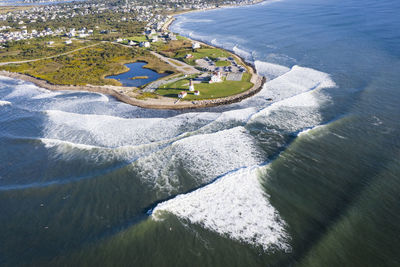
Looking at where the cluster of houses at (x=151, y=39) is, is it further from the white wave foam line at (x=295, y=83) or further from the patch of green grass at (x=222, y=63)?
the white wave foam line at (x=295, y=83)

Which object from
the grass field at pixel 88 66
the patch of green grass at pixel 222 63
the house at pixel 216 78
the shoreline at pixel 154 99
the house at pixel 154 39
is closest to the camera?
the shoreline at pixel 154 99

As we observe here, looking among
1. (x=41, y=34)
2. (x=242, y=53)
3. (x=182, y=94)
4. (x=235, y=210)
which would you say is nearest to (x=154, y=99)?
(x=182, y=94)

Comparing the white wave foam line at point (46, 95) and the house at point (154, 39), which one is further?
the house at point (154, 39)

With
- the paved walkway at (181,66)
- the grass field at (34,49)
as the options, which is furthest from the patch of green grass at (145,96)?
the grass field at (34,49)

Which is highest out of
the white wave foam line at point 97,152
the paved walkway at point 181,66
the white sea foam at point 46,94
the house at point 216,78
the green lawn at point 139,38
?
the house at point 216,78

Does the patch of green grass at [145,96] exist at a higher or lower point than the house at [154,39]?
lower

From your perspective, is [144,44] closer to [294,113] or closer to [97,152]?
[97,152]

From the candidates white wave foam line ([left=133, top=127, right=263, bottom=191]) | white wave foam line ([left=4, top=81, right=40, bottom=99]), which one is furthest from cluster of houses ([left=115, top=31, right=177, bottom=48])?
white wave foam line ([left=133, top=127, right=263, bottom=191])

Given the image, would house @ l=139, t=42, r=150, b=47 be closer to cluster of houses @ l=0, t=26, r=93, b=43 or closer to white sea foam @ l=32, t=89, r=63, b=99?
cluster of houses @ l=0, t=26, r=93, b=43
